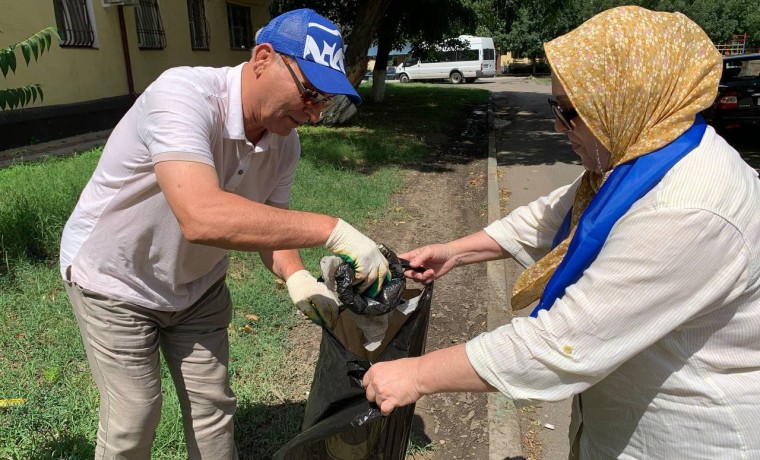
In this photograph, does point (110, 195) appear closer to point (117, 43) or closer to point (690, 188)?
point (690, 188)

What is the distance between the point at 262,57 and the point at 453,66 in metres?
33.7

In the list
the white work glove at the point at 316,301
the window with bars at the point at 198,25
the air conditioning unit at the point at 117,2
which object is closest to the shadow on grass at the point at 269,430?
the white work glove at the point at 316,301

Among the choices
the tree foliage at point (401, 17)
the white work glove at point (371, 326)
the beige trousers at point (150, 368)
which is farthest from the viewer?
the tree foliage at point (401, 17)

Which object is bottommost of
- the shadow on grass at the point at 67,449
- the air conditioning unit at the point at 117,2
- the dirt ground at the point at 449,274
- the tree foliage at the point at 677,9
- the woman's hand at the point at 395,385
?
the tree foliage at the point at 677,9

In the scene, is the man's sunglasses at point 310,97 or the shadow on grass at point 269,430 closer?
the man's sunglasses at point 310,97

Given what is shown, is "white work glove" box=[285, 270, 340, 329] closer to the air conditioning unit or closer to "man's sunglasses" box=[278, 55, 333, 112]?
"man's sunglasses" box=[278, 55, 333, 112]

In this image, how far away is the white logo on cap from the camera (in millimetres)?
1732

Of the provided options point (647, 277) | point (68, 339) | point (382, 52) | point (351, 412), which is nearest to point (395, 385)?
point (351, 412)

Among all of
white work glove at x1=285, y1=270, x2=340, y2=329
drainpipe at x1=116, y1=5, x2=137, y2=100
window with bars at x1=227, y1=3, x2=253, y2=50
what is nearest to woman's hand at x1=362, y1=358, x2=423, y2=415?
white work glove at x1=285, y1=270, x2=340, y2=329

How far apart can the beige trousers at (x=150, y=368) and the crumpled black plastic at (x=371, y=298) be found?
1.94 feet

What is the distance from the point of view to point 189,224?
151cm

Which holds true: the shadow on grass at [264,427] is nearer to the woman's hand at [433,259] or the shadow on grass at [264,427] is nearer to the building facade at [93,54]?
the woman's hand at [433,259]

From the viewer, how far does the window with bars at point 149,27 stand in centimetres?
1145

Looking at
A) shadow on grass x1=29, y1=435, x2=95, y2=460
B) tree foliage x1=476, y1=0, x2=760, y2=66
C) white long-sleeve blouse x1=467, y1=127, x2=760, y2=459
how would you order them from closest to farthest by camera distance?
white long-sleeve blouse x1=467, y1=127, x2=760, y2=459
shadow on grass x1=29, y1=435, x2=95, y2=460
tree foliage x1=476, y1=0, x2=760, y2=66
